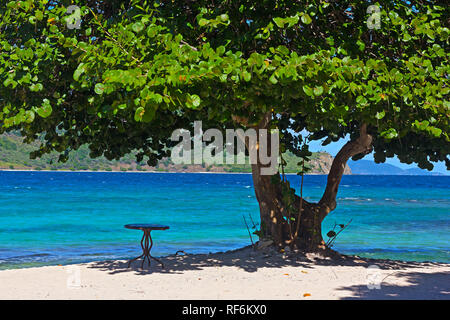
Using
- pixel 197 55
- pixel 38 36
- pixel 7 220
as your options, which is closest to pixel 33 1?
pixel 38 36

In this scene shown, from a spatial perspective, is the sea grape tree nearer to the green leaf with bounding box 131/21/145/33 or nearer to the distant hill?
the green leaf with bounding box 131/21/145/33

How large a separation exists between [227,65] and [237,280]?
3703mm

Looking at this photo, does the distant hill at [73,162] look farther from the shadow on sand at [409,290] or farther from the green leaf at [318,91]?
the green leaf at [318,91]

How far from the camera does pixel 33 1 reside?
9.38 m

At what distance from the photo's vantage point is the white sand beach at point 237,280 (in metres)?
8.74

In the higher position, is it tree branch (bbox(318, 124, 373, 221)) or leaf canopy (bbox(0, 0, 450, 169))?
leaf canopy (bbox(0, 0, 450, 169))

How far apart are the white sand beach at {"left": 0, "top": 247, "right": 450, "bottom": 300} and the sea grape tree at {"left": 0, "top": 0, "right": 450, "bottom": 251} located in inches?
95.0

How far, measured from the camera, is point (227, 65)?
829 cm

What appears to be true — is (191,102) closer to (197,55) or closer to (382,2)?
(197,55)

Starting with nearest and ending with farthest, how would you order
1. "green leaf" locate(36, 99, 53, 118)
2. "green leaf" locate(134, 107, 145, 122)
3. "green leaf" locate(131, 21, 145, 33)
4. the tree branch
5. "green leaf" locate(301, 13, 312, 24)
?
"green leaf" locate(134, 107, 145, 122) < "green leaf" locate(301, 13, 312, 24) < "green leaf" locate(131, 21, 145, 33) < "green leaf" locate(36, 99, 53, 118) < the tree branch

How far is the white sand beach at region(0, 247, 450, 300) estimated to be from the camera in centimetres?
874

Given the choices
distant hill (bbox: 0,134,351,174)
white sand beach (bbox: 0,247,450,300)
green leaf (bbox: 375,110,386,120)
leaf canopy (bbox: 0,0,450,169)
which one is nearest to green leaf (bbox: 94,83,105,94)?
leaf canopy (bbox: 0,0,450,169)

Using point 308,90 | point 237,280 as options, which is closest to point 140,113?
point 308,90
